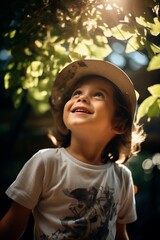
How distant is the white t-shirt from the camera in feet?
4.18

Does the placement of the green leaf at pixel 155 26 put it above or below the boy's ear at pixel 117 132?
above

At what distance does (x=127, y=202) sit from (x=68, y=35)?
3.13 ft

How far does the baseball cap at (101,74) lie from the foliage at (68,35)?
0.08 metres

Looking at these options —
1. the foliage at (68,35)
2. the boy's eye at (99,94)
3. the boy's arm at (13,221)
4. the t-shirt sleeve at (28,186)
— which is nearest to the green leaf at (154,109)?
the foliage at (68,35)

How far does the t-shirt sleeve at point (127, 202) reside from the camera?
60.4 inches

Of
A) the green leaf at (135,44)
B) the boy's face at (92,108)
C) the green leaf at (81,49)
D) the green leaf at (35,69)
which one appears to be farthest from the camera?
the green leaf at (35,69)

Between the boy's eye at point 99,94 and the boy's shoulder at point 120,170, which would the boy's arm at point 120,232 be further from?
the boy's eye at point 99,94

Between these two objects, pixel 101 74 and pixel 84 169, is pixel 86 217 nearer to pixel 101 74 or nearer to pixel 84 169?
pixel 84 169

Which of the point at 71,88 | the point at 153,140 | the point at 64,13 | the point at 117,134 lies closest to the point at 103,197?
the point at 117,134

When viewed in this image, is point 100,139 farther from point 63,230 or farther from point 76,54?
point 76,54

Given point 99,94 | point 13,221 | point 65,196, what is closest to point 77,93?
point 99,94

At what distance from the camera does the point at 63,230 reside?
127cm

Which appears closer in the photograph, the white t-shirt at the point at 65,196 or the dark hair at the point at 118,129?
the white t-shirt at the point at 65,196

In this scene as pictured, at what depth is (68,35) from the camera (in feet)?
6.15
